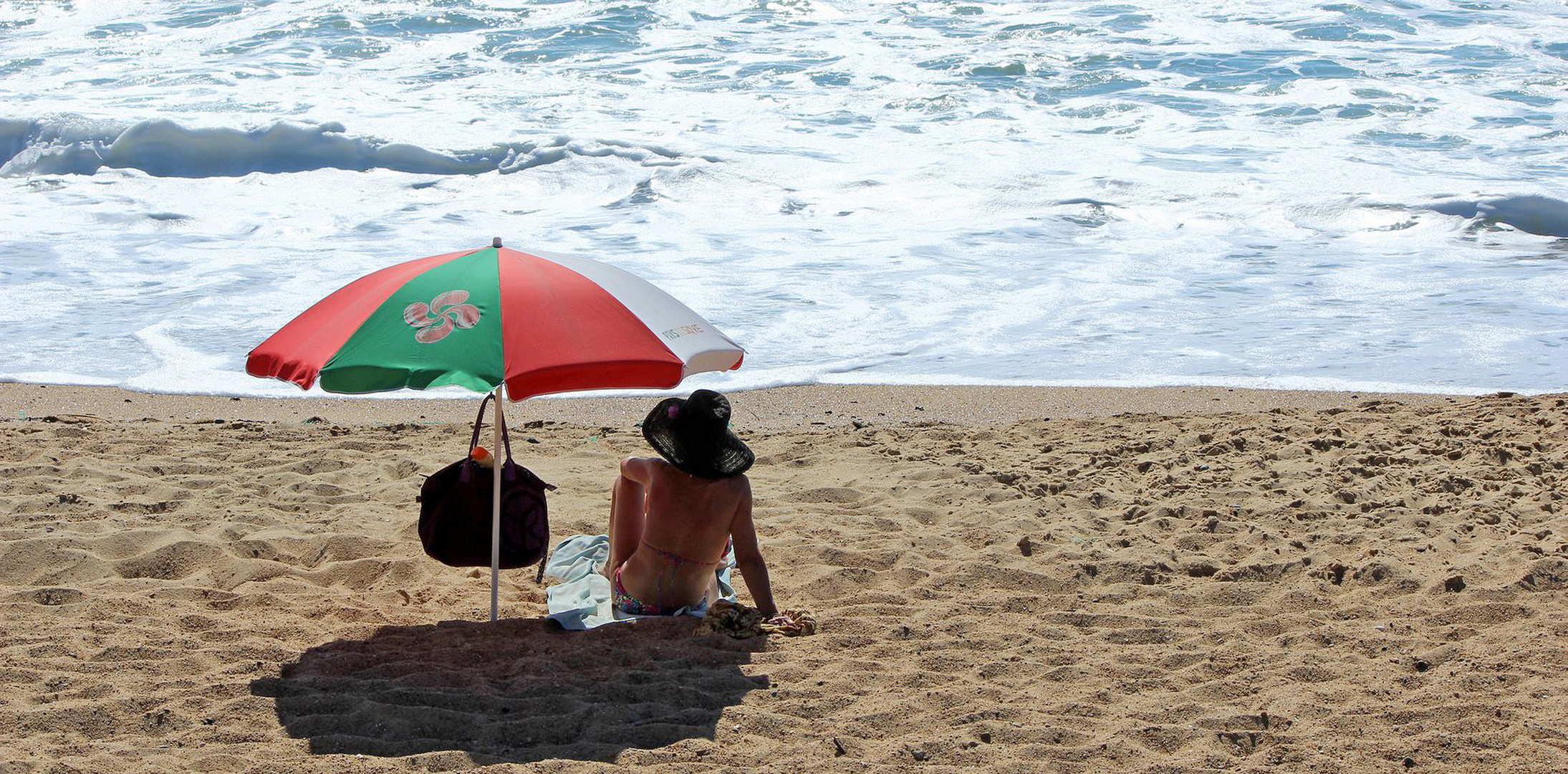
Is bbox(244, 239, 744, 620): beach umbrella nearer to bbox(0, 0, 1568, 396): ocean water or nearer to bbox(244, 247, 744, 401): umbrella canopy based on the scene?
bbox(244, 247, 744, 401): umbrella canopy

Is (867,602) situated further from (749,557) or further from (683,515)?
(683,515)

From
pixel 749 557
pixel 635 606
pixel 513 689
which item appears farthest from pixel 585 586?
pixel 513 689

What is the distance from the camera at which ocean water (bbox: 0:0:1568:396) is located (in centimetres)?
795

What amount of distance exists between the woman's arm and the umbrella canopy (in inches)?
17.2

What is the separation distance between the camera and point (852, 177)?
1261cm

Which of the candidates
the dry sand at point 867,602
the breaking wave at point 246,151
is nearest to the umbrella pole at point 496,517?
the dry sand at point 867,602

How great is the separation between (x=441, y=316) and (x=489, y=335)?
0.17 m

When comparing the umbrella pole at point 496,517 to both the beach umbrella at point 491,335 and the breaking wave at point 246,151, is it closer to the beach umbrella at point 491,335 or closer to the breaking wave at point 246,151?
the beach umbrella at point 491,335

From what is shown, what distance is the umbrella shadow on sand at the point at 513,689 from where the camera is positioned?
3160 mm

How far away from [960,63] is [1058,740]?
14475mm

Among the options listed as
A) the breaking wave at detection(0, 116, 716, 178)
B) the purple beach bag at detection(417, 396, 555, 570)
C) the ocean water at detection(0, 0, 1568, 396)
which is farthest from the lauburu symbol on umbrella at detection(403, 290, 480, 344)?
the breaking wave at detection(0, 116, 716, 178)

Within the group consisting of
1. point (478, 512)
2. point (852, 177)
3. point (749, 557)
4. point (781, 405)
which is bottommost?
point (781, 405)

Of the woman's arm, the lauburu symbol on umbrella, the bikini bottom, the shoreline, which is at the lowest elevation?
the shoreline

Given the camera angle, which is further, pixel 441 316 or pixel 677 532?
pixel 677 532
